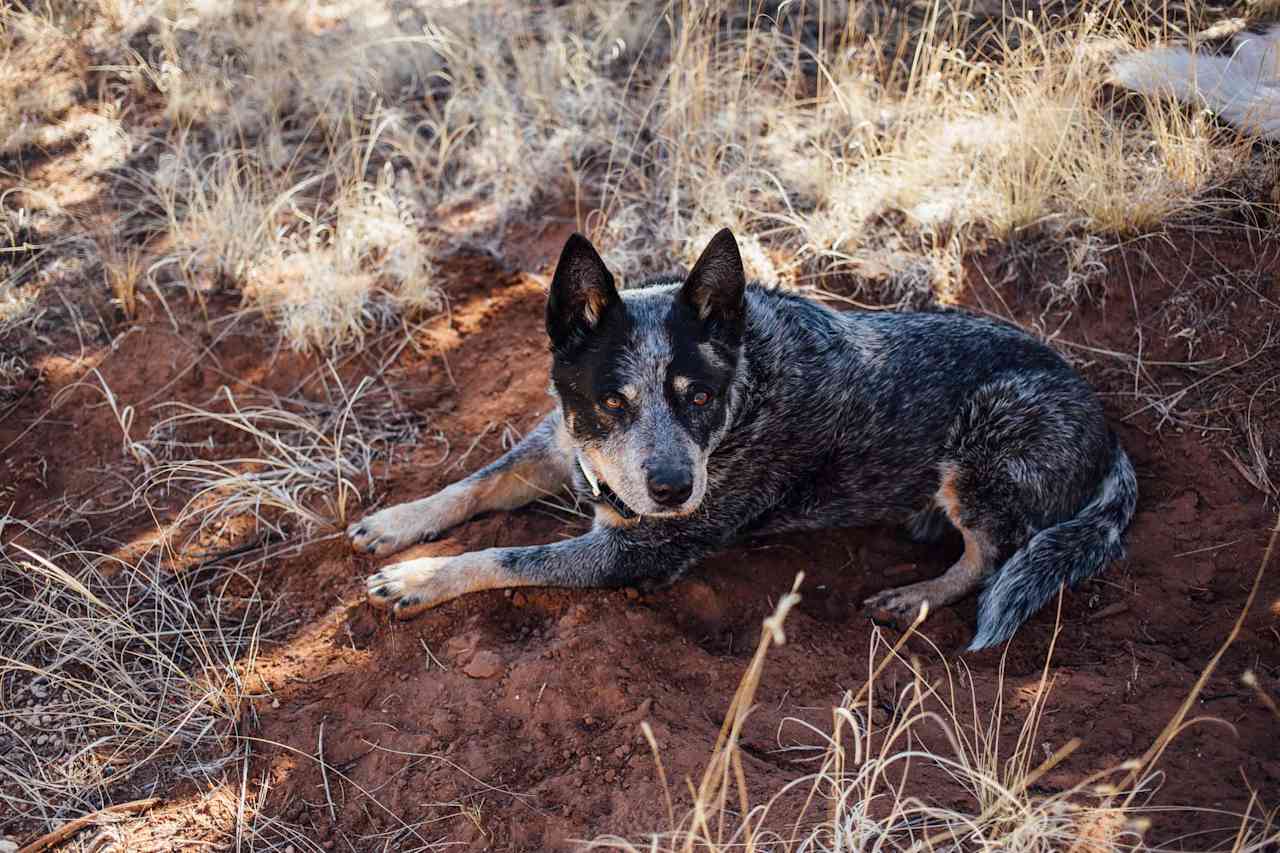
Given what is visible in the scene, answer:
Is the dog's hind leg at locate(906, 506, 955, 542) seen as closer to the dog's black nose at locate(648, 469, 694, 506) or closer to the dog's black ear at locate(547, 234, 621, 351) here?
the dog's black nose at locate(648, 469, 694, 506)

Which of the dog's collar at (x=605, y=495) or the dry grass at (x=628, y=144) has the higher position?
the dry grass at (x=628, y=144)

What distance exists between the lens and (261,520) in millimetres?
4273

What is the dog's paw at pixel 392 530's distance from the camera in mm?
4117

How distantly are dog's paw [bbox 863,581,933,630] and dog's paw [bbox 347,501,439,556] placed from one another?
6.36ft

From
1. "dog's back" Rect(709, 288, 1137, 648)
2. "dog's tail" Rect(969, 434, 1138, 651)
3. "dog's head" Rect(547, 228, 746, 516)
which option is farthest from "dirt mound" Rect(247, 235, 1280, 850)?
"dog's head" Rect(547, 228, 746, 516)

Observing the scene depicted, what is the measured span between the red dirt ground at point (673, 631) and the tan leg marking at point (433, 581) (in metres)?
0.07

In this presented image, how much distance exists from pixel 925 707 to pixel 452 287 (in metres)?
3.46

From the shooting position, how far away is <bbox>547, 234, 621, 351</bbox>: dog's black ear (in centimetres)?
342

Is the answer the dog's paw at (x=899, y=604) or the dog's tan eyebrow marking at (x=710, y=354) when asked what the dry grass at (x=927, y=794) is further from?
the dog's tan eyebrow marking at (x=710, y=354)

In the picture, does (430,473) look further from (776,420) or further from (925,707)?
(925,707)

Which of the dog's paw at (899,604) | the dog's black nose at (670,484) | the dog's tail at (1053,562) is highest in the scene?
the dog's black nose at (670,484)

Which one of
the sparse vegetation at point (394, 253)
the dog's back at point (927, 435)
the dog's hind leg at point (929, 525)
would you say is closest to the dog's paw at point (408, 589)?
the sparse vegetation at point (394, 253)

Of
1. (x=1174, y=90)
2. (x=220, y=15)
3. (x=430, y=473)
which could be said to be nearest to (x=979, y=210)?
(x=1174, y=90)

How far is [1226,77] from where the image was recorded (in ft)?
16.4
